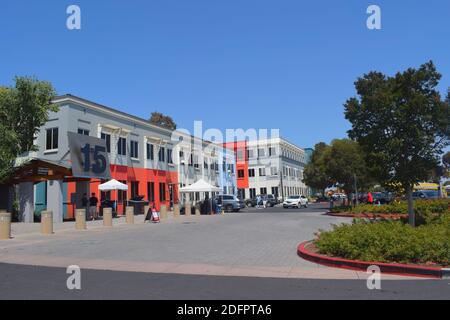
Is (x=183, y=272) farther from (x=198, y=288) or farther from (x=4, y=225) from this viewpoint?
(x=4, y=225)

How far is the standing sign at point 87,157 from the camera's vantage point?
92.3 feet

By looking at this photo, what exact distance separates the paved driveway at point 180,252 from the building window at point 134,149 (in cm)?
2100

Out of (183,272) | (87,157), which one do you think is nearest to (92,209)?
(87,157)

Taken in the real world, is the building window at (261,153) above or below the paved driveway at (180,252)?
above

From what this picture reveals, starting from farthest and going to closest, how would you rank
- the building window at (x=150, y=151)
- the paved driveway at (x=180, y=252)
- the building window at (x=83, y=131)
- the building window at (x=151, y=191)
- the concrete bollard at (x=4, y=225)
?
the building window at (x=150, y=151)
the building window at (x=151, y=191)
the building window at (x=83, y=131)
the concrete bollard at (x=4, y=225)
the paved driveway at (x=180, y=252)

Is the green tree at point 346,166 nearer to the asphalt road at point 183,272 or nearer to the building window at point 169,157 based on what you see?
the building window at point 169,157

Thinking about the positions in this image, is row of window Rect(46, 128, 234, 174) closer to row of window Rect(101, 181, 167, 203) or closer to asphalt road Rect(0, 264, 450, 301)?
row of window Rect(101, 181, 167, 203)

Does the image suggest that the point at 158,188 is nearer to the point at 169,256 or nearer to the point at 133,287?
the point at 169,256

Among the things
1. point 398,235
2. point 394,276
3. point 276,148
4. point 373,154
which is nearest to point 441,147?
point 373,154

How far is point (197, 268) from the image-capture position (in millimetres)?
10562

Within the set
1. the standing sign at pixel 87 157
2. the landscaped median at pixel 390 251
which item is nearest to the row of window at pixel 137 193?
the standing sign at pixel 87 157

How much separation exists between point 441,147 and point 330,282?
366 inches

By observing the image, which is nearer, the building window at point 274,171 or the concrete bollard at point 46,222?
the concrete bollard at point 46,222

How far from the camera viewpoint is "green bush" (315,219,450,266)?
10000 millimetres
